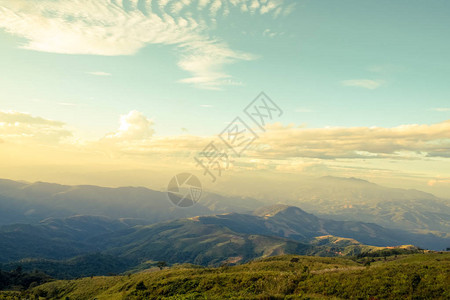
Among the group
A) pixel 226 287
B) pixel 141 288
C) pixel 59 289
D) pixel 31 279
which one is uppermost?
pixel 226 287

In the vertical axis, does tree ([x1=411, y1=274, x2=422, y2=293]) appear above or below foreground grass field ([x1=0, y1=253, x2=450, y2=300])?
above

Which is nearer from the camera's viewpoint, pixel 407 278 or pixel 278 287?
pixel 407 278

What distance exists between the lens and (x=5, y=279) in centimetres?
18362

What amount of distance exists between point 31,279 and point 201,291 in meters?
207

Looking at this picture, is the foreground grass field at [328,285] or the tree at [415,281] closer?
the foreground grass field at [328,285]

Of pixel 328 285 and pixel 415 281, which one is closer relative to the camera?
pixel 415 281

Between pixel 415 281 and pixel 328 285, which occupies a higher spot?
pixel 415 281

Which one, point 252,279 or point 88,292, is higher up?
point 252,279

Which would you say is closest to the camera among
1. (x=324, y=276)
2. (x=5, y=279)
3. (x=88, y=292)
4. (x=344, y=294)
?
(x=344, y=294)

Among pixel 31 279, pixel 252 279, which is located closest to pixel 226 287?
pixel 252 279

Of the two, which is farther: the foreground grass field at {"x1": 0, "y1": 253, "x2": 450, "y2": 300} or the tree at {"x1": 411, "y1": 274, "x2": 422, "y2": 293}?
the tree at {"x1": 411, "y1": 274, "x2": 422, "y2": 293}

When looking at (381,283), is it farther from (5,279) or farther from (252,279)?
(5,279)

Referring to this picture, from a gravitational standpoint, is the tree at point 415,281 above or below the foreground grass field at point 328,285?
above

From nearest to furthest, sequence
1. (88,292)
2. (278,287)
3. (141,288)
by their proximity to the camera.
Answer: (278,287) < (141,288) < (88,292)
